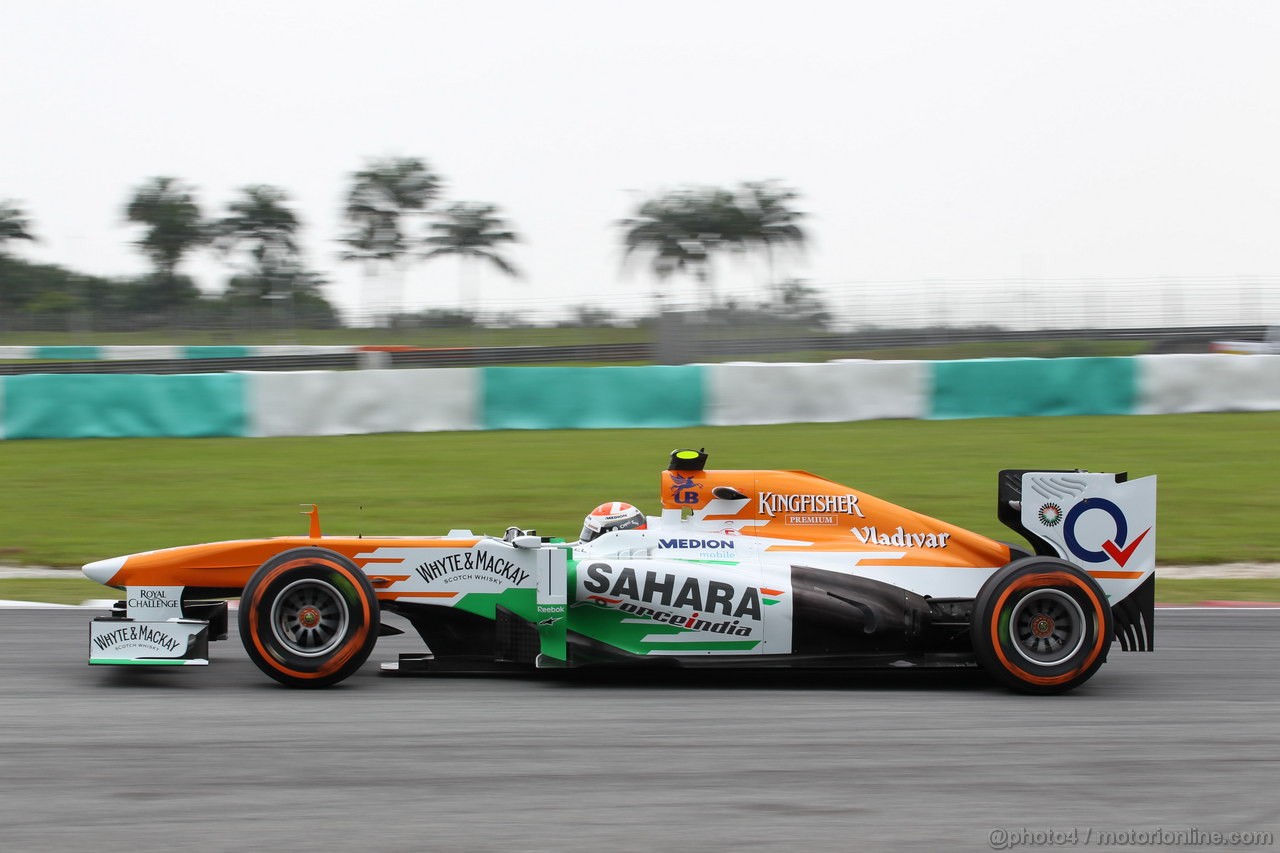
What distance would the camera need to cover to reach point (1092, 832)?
4.43 m

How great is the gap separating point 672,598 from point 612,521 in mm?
657

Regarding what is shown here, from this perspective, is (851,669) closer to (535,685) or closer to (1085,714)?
(1085,714)

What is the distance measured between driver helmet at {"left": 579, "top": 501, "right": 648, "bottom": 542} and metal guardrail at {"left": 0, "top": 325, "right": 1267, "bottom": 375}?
1481 centimetres

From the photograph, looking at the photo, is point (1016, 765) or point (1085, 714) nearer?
point (1016, 765)

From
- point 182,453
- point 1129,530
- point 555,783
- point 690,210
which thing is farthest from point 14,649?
point 690,210

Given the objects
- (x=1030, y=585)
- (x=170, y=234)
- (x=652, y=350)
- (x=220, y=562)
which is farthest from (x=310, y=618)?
(x=170, y=234)

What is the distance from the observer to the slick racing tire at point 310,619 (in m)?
6.05

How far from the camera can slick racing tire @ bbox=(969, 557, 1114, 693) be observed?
6160mm

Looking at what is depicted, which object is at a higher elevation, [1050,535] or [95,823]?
[1050,535]

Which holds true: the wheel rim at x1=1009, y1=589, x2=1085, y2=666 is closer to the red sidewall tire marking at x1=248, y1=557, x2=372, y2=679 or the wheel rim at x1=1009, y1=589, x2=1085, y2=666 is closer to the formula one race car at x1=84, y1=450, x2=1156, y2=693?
the formula one race car at x1=84, y1=450, x2=1156, y2=693

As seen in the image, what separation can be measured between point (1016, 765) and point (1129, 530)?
1.87m

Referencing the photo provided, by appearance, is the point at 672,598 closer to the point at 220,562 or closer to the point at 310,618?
the point at 310,618

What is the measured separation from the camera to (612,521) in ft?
21.9

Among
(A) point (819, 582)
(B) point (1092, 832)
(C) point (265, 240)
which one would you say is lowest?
(B) point (1092, 832)
